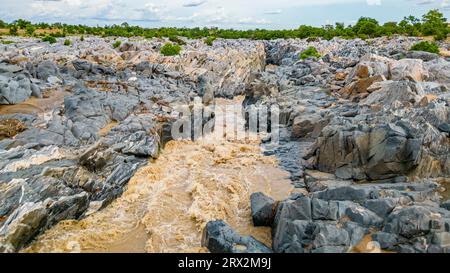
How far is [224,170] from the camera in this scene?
21375 mm

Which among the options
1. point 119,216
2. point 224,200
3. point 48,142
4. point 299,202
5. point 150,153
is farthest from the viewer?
point 150,153

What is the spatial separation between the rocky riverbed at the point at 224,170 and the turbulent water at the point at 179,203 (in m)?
0.08

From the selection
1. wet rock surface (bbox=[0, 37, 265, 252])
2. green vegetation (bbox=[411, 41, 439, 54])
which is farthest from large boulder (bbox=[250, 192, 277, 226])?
green vegetation (bbox=[411, 41, 439, 54])

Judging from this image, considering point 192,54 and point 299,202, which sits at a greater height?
point 192,54

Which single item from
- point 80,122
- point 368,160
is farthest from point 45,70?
point 368,160

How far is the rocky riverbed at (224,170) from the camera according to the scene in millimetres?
12164

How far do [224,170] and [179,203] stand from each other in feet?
15.4

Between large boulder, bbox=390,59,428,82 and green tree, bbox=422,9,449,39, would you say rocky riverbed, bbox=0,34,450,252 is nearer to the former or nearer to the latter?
large boulder, bbox=390,59,428,82

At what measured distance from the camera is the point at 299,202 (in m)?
13.0

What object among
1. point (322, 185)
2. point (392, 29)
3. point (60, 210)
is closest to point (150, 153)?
point (60, 210)

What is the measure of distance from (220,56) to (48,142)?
34963 millimetres

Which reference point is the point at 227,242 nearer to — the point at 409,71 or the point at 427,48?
the point at 409,71
